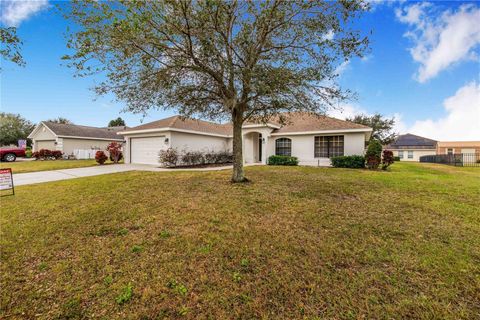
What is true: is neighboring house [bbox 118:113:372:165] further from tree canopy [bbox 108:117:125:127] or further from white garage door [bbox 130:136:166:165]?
tree canopy [bbox 108:117:125:127]

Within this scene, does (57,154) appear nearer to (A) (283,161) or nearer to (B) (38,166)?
(B) (38,166)

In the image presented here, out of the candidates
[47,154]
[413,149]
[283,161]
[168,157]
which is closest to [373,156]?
[283,161]

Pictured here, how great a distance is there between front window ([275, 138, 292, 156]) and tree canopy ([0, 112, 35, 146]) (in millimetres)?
48480

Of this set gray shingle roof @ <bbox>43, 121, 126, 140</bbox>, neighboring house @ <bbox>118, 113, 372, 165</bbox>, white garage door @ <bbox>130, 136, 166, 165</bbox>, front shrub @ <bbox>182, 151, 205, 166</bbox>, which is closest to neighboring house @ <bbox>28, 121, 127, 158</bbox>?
gray shingle roof @ <bbox>43, 121, 126, 140</bbox>

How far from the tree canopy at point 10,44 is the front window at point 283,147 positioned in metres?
16.7

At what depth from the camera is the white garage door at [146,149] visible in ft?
56.0

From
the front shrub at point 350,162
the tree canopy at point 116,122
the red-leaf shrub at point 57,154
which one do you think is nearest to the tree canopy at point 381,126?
the front shrub at point 350,162

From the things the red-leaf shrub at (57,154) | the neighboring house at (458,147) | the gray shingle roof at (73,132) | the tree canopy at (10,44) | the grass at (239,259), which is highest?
the gray shingle roof at (73,132)

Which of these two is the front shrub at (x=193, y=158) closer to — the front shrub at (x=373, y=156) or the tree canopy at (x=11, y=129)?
the front shrub at (x=373, y=156)

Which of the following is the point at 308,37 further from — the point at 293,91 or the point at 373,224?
the point at 373,224

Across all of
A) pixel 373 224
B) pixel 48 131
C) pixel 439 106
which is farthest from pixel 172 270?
pixel 48 131

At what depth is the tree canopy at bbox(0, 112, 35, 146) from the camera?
3845 cm

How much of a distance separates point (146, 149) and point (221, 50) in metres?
12.9

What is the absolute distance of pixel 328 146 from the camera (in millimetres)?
17359
